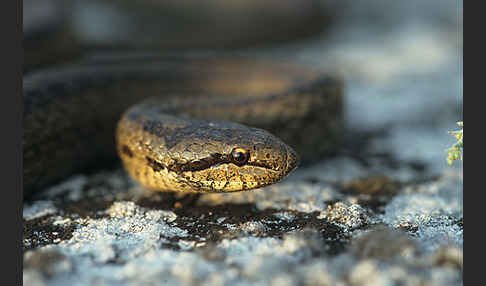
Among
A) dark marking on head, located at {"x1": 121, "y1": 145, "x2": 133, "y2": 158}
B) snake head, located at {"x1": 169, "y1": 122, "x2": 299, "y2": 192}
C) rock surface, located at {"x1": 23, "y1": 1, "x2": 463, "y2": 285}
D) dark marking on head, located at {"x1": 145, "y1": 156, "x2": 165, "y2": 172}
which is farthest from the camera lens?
dark marking on head, located at {"x1": 121, "y1": 145, "x2": 133, "y2": 158}

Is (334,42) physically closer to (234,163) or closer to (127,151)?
(127,151)

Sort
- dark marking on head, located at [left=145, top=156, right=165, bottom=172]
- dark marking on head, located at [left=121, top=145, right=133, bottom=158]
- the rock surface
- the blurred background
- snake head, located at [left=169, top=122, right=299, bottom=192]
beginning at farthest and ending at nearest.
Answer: the blurred background < dark marking on head, located at [left=121, top=145, right=133, bottom=158] < dark marking on head, located at [left=145, top=156, right=165, bottom=172] < snake head, located at [left=169, top=122, right=299, bottom=192] < the rock surface

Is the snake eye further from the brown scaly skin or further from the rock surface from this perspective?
the rock surface

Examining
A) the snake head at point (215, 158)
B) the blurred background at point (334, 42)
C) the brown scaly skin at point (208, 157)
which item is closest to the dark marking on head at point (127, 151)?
the brown scaly skin at point (208, 157)

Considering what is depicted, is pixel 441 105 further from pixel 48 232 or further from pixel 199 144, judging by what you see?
pixel 48 232

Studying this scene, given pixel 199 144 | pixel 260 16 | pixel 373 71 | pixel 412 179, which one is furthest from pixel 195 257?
pixel 260 16

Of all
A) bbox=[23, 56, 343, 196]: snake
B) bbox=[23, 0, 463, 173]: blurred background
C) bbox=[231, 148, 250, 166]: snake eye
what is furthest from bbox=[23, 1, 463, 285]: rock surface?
bbox=[231, 148, 250, 166]: snake eye

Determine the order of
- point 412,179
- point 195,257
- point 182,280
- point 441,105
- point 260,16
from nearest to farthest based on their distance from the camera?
point 182,280 → point 195,257 → point 412,179 → point 441,105 → point 260,16
